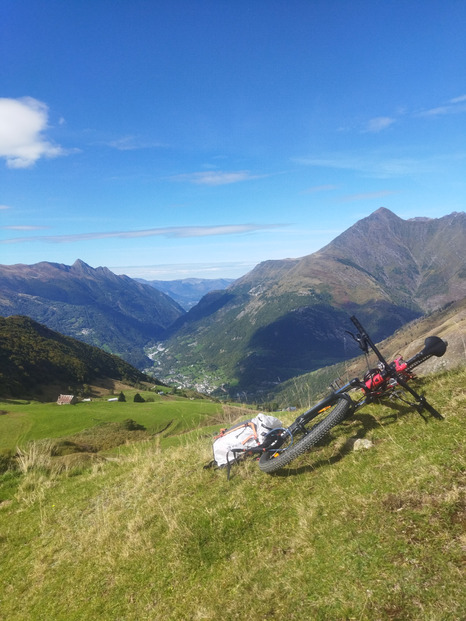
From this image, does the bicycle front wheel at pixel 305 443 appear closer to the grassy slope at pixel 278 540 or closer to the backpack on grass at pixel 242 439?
the grassy slope at pixel 278 540

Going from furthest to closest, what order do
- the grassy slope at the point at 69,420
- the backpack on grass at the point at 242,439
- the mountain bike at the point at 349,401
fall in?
1. the grassy slope at the point at 69,420
2. the backpack on grass at the point at 242,439
3. the mountain bike at the point at 349,401

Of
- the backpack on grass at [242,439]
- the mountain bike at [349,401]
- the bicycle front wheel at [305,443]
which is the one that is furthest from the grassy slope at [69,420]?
the bicycle front wheel at [305,443]

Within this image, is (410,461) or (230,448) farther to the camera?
(230,448)

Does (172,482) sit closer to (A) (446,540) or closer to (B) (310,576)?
(B) (310,576)

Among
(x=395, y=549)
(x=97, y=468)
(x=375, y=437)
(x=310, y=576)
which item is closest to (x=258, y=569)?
(x=310, y=576)

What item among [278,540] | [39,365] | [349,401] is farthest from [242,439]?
[39,365]

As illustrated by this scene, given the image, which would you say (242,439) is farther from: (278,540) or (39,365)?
(39,365)
